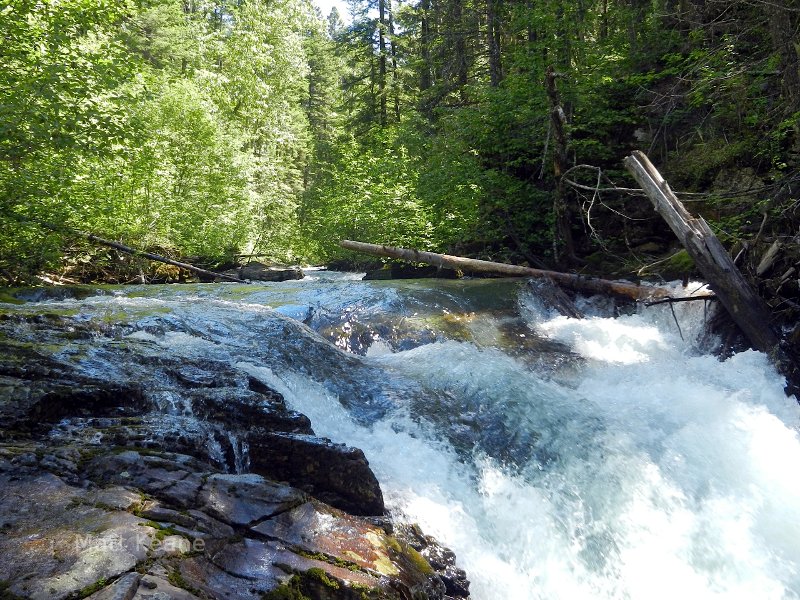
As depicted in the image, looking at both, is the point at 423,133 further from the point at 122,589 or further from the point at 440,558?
the point at 122,589

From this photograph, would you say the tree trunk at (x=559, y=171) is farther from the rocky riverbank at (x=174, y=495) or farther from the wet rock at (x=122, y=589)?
the wet rock at (x=122, y=589)

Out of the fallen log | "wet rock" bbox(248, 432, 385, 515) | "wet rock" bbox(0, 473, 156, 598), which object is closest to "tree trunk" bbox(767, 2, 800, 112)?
the fallen log

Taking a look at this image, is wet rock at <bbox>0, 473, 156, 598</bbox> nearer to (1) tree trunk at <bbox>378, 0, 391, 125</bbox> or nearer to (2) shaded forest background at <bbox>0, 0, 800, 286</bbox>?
(2) shaded forest background at <bbox>0, 0, 800, 286</bbox>

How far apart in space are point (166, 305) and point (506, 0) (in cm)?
1482

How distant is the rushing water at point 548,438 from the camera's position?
4.27 m

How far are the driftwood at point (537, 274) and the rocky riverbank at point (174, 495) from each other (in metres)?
7.28

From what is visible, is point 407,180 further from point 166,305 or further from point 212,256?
point 166,305

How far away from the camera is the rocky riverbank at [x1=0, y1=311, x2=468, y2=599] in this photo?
2195 mm

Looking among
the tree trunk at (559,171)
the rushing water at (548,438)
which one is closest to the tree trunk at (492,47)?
the tree trunk at (559,171)

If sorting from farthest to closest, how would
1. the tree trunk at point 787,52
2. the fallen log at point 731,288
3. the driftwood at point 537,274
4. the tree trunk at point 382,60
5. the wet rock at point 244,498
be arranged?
the tree trunk at point 382,60, the driftwood at point 537,274, the tree trunk at point 787,52, the fallen log at point 731,288, the wet rock at point 244,498

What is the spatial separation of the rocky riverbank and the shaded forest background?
4428 mm

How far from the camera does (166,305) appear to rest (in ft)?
24.3

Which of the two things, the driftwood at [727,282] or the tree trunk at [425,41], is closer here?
Answer: the driftwood at [727,282]

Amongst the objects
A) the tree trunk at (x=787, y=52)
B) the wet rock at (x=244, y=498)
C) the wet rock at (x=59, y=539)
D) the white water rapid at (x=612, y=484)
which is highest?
the tree trunk at (x=787, y=52)
